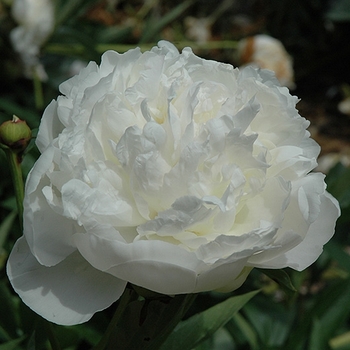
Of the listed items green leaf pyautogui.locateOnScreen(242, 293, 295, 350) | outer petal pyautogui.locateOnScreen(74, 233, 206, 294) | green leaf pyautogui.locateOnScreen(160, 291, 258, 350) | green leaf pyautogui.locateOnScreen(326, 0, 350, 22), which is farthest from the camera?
green leaf pyautogui.locateOnScreen(326, 0, 350, 22)

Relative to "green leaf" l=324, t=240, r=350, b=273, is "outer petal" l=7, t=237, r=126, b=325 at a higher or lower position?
higher

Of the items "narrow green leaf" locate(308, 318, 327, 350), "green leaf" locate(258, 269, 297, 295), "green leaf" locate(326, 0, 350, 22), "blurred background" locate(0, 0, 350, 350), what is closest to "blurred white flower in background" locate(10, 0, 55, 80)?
"blurred background" locate(0, 0, 350, 350)

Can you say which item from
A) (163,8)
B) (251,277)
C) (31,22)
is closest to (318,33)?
(163,8)

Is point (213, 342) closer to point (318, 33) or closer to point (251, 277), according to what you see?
point (251, 277)

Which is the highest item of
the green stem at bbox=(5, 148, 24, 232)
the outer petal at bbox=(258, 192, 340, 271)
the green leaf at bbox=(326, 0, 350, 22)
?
the green stem at bbox=(5, 148, 24, 232)

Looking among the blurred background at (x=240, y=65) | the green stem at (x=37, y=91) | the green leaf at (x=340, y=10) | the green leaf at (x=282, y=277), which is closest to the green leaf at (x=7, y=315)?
the blurred background at (x=240, y=65)

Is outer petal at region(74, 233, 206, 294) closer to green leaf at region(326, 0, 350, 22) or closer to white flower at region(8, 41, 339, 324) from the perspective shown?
white flower at region(8, 41, 339, 324)

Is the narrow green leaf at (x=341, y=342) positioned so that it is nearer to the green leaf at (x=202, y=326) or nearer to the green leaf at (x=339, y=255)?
the green leaf at (x=339, y=255)
